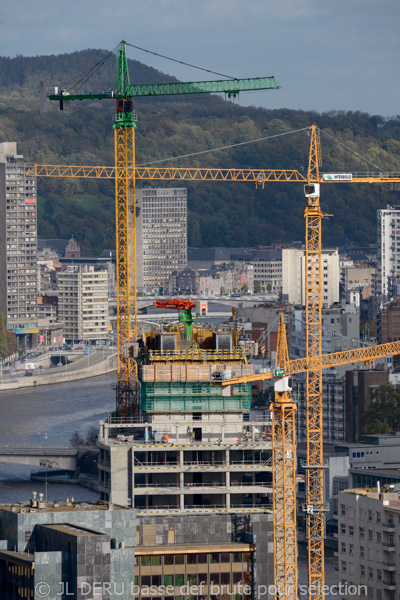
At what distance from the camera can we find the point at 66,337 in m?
128

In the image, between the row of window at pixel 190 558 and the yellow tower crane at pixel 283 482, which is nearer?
the row of window at pixel 190 558

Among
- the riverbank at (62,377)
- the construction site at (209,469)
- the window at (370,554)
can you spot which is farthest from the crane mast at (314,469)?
the riverbank at (62,377)

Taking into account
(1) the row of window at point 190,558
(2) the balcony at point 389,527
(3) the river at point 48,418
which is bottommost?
(3) the river at point 48,418

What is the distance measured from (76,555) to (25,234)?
9951cm

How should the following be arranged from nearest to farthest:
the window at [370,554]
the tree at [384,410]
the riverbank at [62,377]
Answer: the window at [370,554]
the tree at [384,410]
the riverbank at [62,377]

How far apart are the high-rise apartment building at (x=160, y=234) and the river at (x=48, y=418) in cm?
7181

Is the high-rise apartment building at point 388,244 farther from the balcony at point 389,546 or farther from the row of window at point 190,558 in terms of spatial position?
the row of window at point 190,558

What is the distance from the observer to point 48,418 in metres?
88.4

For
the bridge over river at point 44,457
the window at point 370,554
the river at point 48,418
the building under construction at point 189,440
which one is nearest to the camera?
the building under construction at point 189,440

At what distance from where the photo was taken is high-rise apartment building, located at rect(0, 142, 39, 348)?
417ft

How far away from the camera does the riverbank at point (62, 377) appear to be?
105 m

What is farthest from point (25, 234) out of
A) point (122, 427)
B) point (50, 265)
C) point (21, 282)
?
point (122, 427)

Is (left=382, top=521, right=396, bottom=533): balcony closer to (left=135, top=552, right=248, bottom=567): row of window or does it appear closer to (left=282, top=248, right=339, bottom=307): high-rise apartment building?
(left=135, top=552, right=248, bottom=567): row of window

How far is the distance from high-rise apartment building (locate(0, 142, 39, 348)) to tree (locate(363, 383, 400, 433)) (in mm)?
56720
